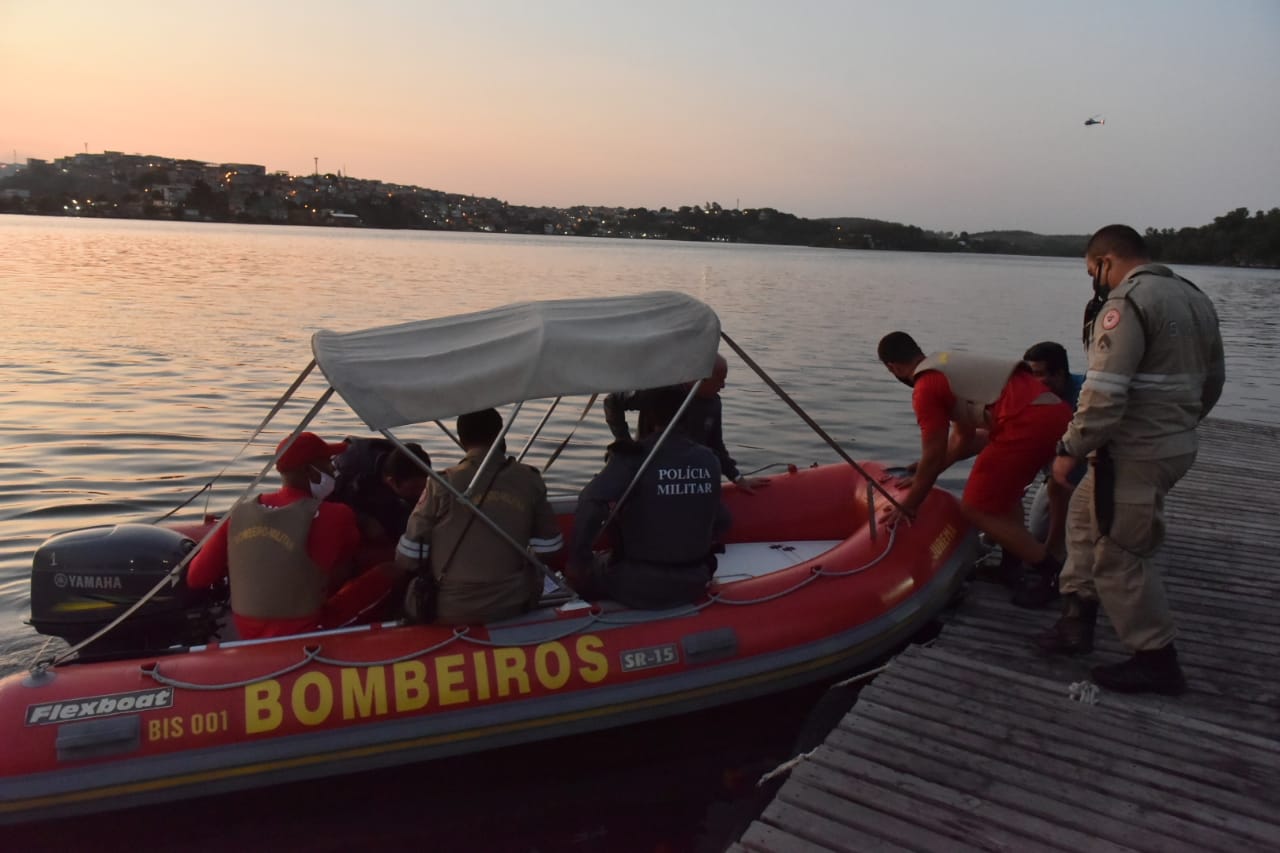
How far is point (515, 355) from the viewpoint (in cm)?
395

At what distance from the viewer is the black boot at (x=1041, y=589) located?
5137 mm

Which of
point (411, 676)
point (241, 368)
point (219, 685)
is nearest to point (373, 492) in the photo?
point (411, 676)

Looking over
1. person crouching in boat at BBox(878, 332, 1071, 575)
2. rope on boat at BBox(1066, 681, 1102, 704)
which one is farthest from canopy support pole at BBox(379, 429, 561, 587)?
rope on boat at BBox(1066, 681, 1102, 704)

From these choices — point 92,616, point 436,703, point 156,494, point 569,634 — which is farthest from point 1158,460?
point 156,494

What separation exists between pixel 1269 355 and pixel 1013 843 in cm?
2754

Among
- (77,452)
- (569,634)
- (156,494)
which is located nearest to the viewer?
(569,634)

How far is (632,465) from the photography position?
13.8 ft

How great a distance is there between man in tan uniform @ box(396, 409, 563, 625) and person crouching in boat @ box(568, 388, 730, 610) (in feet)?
0.80

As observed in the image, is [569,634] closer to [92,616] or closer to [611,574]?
[611,574]

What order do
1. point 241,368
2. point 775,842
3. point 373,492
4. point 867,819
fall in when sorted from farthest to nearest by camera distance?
point 241,368
point 373,492
point 867,819
point 775,842

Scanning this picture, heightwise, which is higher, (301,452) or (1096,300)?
(1096,300)

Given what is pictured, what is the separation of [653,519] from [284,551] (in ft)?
5.26

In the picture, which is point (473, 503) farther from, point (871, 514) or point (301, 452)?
point (871, 514)

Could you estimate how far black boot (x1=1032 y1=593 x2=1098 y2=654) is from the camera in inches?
174
